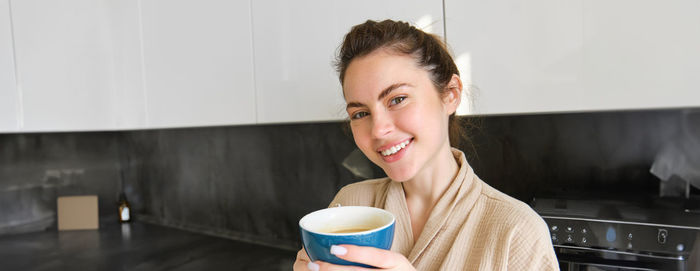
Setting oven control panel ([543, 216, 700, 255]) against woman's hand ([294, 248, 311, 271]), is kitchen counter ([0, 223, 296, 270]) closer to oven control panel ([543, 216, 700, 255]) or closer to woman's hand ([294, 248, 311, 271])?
woman's hand ([294, 248, 311, 271])

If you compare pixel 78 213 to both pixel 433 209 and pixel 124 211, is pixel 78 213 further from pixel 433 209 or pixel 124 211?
pixel 433 209

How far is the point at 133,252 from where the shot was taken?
173 centimetres

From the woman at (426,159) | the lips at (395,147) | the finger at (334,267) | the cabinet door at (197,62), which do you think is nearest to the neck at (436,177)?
the woman at (426,159)

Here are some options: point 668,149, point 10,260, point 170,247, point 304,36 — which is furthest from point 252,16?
point 10,260

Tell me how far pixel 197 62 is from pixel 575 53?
3.63 ft

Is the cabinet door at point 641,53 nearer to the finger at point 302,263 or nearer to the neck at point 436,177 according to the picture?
the neck at point 436,177

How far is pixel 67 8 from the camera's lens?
1.61m

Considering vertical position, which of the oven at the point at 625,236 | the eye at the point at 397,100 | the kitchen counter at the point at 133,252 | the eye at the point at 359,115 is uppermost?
the eye at the point at 397,100

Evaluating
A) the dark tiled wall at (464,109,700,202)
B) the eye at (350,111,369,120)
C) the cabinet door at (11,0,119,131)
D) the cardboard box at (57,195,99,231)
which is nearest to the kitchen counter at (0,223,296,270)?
the cardboard box at (57,195,99,231)

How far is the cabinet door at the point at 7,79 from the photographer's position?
5.08 feet

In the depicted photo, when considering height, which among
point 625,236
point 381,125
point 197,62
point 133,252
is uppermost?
point 197,62

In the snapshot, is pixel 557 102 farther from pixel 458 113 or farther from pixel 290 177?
pixel 290 177

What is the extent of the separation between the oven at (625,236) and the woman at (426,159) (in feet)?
0.66

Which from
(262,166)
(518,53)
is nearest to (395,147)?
(518,53)
